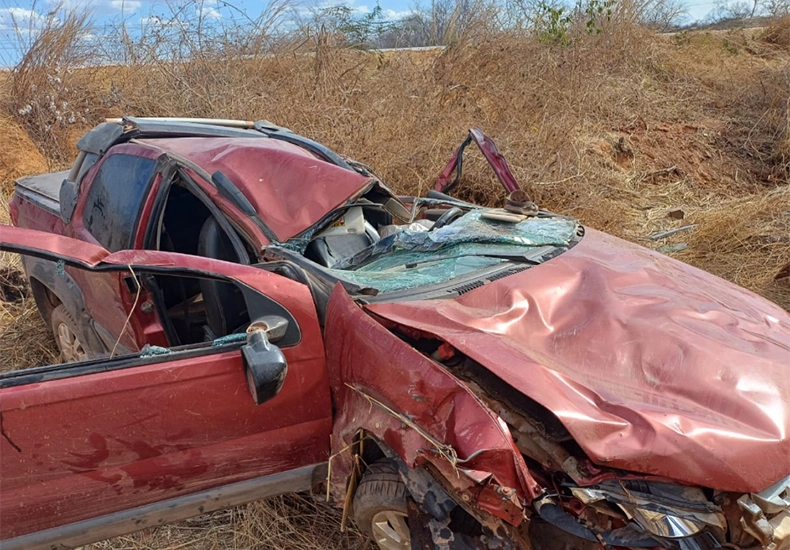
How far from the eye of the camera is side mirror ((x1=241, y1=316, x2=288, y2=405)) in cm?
176

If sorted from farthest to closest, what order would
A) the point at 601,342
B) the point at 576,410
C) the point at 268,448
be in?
the point at 268,448
the point at 601,342
the point at 576,410

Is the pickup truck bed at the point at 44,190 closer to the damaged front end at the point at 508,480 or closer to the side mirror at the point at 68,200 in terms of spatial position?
the side mirror at the point at 68,200

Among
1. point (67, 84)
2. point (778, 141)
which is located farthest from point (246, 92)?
point (778, 141)

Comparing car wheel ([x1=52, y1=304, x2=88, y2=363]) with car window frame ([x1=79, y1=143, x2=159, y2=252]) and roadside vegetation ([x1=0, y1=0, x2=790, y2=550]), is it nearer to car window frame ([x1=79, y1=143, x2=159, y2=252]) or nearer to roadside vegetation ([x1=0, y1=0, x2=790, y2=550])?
car window frame ([x1=79, y1=143, x2=159, y2=252])

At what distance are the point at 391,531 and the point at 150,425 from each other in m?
0.98

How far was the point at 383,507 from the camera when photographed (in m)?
2.11

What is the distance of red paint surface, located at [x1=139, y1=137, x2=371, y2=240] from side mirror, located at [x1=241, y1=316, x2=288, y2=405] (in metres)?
0.78

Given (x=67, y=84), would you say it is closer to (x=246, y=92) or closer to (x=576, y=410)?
(x=246, y=92)

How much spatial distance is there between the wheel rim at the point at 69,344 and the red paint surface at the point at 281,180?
1.42 metres

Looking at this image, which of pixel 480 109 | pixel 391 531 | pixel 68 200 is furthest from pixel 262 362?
pixel 480 109

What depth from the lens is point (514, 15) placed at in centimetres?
927

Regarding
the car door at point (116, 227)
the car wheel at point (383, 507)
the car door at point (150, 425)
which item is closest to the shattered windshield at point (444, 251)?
the car door at point (150, 425)

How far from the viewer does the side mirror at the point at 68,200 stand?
3471 mm

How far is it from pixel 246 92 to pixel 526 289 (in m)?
6.52
